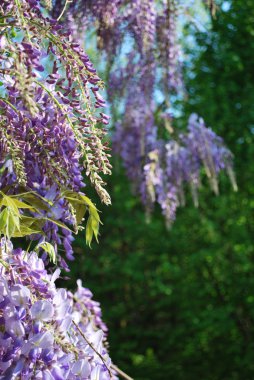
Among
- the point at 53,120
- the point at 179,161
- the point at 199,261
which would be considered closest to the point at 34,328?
the point at 53,120

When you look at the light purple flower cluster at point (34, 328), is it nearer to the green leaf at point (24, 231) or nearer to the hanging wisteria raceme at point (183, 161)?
the green leaf at point (24, 231)

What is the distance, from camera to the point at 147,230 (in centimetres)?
683

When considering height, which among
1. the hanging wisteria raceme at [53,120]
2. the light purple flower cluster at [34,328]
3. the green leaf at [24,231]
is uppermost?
the hanging wisteria raceme at [53,120]

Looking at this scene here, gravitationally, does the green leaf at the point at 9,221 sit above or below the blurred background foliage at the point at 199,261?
above

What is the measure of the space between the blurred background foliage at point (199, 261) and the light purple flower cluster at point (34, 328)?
488 cm

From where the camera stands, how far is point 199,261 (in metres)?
6.53

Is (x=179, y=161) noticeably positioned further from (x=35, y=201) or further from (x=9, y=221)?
(x=9, y=221)

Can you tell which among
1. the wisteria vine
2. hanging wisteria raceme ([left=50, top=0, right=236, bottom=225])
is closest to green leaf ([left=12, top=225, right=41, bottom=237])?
the wisteria vine

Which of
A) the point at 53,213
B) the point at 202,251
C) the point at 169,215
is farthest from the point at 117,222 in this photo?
the point at 53,213

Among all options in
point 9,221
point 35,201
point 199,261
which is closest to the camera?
point 9,221

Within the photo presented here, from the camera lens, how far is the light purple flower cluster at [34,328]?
1.39 m

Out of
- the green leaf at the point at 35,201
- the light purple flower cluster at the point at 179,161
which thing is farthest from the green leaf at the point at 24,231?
the light purple flower cluster at the point at 179,161

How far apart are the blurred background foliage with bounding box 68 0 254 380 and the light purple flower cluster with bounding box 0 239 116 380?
4.88 meters

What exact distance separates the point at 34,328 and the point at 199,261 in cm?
522
